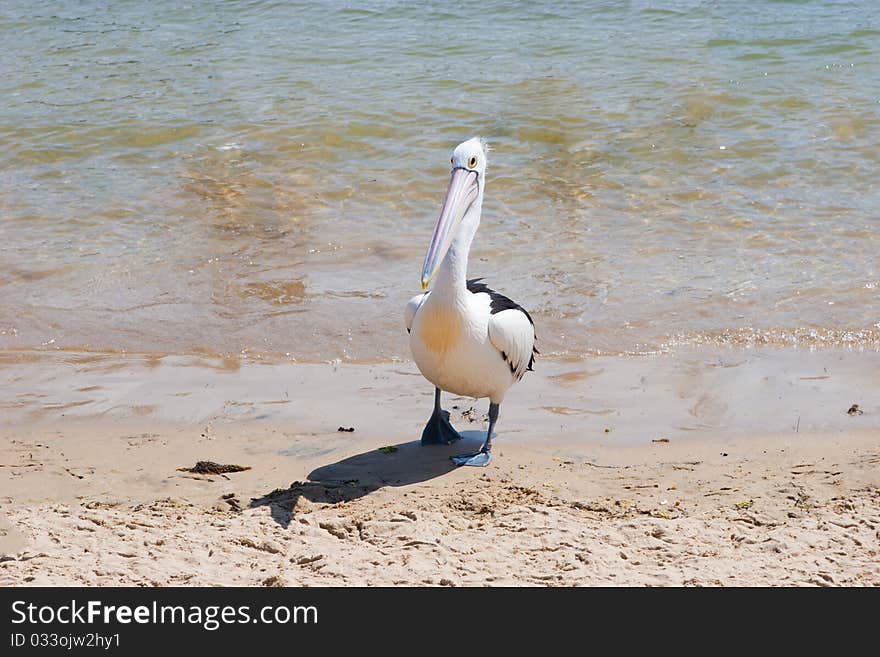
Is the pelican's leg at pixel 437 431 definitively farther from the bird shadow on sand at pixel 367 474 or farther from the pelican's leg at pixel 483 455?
Result: the pelican's leg at pixel 483 455

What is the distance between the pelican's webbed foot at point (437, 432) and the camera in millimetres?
4945

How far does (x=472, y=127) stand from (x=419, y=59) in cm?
236

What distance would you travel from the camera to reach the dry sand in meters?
3.53

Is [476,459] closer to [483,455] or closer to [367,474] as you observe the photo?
[483,455]

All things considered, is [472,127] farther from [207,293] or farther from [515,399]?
[515,399]

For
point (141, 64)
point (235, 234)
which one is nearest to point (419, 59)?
point (141, 64)

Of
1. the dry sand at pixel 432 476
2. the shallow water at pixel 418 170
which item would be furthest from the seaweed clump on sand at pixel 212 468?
the shallow water at pixel 418 170

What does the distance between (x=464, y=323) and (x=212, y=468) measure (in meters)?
1.28

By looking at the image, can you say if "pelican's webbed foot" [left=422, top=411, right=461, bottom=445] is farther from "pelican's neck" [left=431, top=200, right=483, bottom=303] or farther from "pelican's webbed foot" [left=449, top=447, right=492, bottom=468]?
"pelican's neck" [left=431, top=200, right=483, bottom=303]

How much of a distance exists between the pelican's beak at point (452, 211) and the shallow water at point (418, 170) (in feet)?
6.03

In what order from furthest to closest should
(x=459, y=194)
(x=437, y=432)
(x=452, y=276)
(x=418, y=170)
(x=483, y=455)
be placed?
(x=418, y=170), (x=437, y=432), (x=483, y=455), (x=459, y=194), (x=452, y=276)

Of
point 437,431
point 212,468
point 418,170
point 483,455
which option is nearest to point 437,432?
point 437,431

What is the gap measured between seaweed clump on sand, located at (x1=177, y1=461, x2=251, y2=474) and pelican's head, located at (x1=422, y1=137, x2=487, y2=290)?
1.22m

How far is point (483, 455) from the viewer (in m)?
4.78
